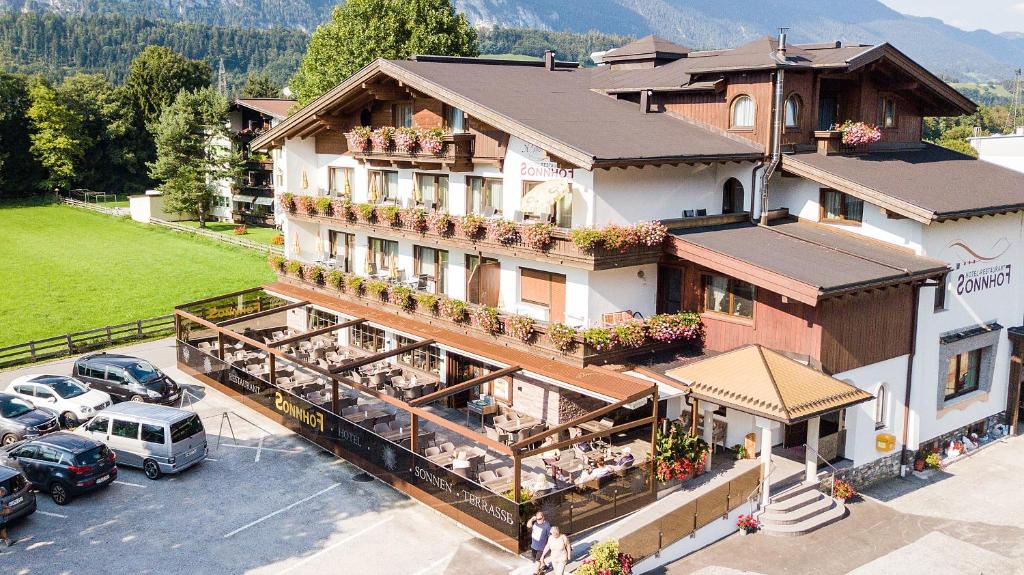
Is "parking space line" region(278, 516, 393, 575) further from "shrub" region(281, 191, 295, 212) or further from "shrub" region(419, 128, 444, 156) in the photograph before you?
"shrub" region(281, 191, 295, 212)

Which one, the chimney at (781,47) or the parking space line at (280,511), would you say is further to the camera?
the chimney at (781,47)

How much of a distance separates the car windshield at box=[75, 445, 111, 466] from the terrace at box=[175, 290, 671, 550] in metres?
5.78

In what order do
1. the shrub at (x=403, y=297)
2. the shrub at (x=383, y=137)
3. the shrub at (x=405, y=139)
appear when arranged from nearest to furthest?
the shrub at (x=405, y=139) < the shrub at (x=403, y=297) < the shrub at (x=383, y=137)

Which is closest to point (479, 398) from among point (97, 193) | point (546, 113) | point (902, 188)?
point (546, 113)

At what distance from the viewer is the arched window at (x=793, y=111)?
2736 cm

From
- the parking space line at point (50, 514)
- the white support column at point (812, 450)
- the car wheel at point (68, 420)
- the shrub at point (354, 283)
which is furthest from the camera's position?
the shrub at point (354, 283)

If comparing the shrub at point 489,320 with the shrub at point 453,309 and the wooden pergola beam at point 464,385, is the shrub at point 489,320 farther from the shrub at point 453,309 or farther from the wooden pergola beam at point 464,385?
the wooden pergola beam at point 464,385

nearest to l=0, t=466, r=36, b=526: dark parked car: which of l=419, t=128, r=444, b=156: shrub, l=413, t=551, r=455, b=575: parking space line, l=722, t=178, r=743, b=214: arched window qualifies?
l=413, t=551, r=455, b=575: parking space line

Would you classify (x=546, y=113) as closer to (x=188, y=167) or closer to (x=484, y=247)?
(x=484, y=247)

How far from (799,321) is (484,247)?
384 inches

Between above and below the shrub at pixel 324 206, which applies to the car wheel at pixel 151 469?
below

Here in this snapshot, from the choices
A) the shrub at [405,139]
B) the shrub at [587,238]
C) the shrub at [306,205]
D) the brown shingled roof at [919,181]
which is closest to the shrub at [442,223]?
the shrub at [405,139]

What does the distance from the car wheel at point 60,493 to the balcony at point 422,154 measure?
47.9 ft

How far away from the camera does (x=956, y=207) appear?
977 inches
